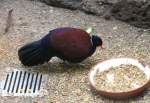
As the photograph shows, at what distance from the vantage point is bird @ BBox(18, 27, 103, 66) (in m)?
2.98

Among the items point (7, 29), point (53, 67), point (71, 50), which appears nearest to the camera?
point (71, 50)

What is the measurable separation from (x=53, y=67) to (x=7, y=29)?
68 centimetres

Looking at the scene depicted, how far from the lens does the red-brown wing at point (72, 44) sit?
2.98 m

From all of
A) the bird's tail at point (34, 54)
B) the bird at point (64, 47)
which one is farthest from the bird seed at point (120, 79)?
the bird's tail at point (34, 54)

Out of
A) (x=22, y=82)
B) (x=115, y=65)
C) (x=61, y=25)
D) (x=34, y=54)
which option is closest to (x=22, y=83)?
(x=22, y=82)

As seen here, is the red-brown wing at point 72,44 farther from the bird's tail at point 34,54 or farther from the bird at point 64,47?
the bird's tail at point 34,54

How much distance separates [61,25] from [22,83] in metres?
0.76

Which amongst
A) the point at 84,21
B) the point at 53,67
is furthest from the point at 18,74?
the point at 84,21

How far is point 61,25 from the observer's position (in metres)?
3.65

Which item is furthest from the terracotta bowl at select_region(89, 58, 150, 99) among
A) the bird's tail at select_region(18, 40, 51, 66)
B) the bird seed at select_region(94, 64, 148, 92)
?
the bird's tail at select_region(18, 40, 51, 66)

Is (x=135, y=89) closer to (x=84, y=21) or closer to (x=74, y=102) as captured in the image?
(x=74, y=102)

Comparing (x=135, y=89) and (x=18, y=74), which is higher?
(x=135, y=89)

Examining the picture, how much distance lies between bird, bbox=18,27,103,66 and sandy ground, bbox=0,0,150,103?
0.13 meters

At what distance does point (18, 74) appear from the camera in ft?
10.3
